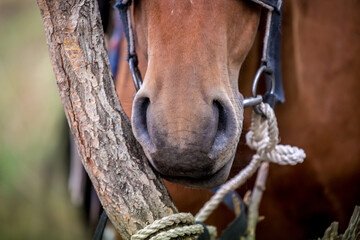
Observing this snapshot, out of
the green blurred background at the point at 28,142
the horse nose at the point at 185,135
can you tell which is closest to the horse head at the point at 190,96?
the horse nose at the point at 185,135

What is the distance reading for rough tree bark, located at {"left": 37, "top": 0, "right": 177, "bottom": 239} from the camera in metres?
0.71

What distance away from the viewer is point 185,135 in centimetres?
72

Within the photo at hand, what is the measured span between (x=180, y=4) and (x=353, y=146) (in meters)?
0.95

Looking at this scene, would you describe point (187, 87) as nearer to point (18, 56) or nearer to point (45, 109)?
point (45, 109)

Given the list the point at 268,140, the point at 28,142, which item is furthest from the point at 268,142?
the point at 28,142

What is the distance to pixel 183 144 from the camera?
2.37 ft

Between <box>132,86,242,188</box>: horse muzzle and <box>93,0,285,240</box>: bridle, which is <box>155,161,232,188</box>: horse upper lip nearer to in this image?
<box>132,86,242,188</box>: horse muzzle

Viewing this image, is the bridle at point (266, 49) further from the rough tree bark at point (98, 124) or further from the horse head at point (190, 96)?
the rough tree bark at point (98, 124)

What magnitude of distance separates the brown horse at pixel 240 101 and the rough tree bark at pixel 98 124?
4 cm

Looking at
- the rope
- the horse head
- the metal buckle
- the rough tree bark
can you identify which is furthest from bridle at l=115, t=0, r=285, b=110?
the rope

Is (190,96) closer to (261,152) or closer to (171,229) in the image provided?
(171,229)

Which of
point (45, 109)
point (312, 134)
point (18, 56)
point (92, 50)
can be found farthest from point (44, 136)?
point (92, 50)

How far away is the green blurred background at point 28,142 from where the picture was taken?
3.47 meters

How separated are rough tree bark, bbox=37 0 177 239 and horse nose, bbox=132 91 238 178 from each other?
1.3 inches
